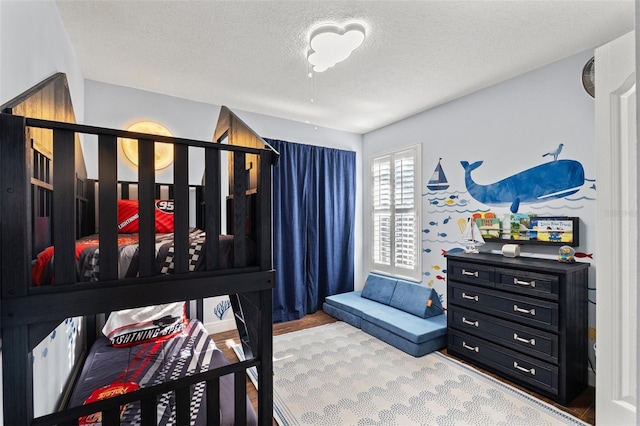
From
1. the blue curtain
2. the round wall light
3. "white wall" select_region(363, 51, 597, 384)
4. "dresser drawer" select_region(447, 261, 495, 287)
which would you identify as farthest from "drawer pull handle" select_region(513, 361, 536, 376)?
the round wall light

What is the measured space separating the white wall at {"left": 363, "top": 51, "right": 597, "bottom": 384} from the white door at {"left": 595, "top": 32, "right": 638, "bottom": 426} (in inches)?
47.9

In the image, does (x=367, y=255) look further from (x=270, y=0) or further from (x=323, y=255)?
(x=270, y=0)

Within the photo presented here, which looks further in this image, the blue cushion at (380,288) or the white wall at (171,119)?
the blue cushion at (380,288)

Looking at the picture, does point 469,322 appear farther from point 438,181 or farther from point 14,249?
point 14,249

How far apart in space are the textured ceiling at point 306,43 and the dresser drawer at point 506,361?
2.33 m

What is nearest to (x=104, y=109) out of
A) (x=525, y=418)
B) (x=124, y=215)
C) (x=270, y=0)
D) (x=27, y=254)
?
(x=124, y=215)

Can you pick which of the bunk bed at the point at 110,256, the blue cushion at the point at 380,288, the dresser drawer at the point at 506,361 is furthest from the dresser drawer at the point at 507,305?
the bunk bed at the point at 110,256

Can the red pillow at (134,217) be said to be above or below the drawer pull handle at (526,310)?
above

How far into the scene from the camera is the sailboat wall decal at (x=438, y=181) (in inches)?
131

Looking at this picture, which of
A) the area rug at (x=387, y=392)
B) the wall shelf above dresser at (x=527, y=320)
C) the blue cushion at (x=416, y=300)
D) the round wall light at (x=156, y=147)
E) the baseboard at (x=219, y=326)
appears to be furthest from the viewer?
the baseboard at (x=219, y=326)

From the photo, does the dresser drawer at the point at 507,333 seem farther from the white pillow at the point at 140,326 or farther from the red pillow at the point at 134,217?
the red pillow at the point at 134,217

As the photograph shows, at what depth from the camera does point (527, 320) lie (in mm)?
2229

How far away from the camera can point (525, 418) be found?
75.2 inches

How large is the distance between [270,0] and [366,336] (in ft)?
10.1
